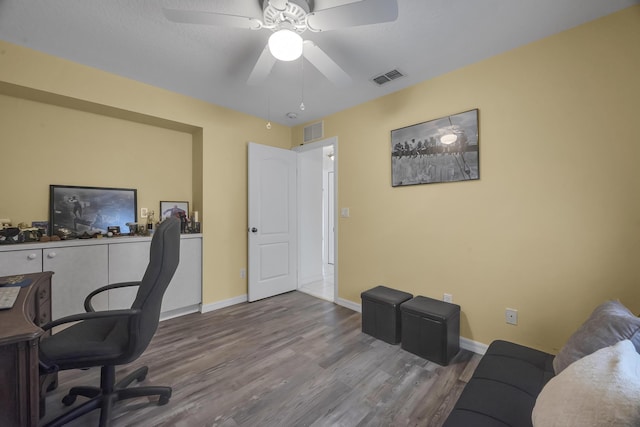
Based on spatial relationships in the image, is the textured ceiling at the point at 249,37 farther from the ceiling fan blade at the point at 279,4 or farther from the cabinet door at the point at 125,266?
the cabinet door at the point at 125,266

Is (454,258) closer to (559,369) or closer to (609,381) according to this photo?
(559,369)

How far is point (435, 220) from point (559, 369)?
4.89 ft

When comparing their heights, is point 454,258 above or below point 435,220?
below

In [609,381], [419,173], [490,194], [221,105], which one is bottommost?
[609,381]

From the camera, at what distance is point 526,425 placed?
101 centimetres

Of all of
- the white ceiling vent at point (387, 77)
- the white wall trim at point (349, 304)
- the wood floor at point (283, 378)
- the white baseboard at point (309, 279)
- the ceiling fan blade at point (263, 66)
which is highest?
the white ceiling vent at point (387, 77)

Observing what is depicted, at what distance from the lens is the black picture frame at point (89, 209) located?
2.46m

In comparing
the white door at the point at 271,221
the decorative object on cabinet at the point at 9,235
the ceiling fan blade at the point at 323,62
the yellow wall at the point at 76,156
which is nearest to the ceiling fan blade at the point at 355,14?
the ceiling fan blade at the point at 323,62

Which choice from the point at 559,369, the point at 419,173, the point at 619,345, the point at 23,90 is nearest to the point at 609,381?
the point at 619,345

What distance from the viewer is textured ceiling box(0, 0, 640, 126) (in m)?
1.66

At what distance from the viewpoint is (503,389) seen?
123 centimetres

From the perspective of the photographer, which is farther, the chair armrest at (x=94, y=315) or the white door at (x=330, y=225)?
the white door at (x=330, y=225)

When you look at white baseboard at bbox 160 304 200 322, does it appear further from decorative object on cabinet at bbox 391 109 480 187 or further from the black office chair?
decorative object on cabinet at bbox 391 109 480 187

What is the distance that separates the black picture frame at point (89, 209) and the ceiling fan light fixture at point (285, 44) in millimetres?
2414
